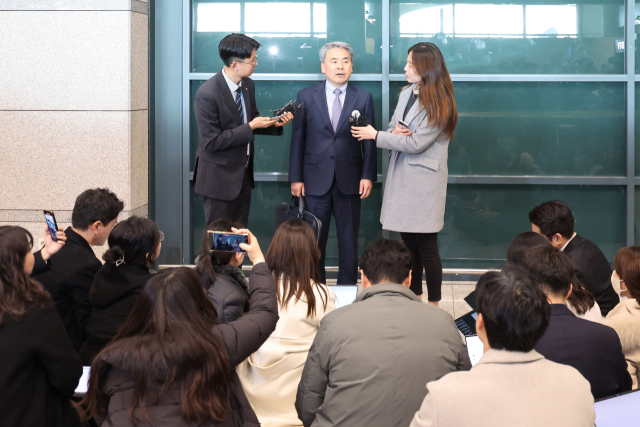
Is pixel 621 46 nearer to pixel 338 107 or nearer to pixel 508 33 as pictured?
pixel 508 33

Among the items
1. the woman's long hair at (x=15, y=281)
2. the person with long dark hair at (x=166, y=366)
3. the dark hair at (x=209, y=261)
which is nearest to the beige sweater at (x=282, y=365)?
the dark hair at (x=209, y=261)

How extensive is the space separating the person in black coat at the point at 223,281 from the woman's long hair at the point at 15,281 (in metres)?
0.72

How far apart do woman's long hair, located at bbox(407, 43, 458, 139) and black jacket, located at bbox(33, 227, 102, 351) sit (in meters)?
2.22

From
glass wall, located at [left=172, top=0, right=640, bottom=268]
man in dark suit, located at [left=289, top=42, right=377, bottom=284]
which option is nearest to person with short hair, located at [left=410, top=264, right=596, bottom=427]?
man in dark suit, located at [left=289, top=42, right=377, bottom=284]

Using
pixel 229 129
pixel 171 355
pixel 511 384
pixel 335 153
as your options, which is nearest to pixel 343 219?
pixel 335 153

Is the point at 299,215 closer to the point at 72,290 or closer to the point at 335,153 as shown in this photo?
the point at 335,153

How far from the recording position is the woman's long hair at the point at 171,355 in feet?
5.93

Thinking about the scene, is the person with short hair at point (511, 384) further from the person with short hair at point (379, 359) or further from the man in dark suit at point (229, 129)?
the man in dark suit at point (229, 129)

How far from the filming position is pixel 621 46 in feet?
17.3

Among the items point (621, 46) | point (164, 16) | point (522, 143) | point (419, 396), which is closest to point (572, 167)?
point (522, 143)

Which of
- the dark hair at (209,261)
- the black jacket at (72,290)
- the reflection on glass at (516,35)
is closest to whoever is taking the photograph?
the dark hair at (209,261)

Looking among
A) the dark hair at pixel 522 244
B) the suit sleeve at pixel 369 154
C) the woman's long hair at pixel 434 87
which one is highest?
the woman's long hair at pixel 434 87

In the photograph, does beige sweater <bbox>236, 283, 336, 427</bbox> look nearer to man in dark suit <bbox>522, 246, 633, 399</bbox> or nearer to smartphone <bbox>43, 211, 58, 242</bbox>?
man in dark suit <bbox>522, 246, 633, 399</bbox>

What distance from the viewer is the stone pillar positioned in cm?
496
